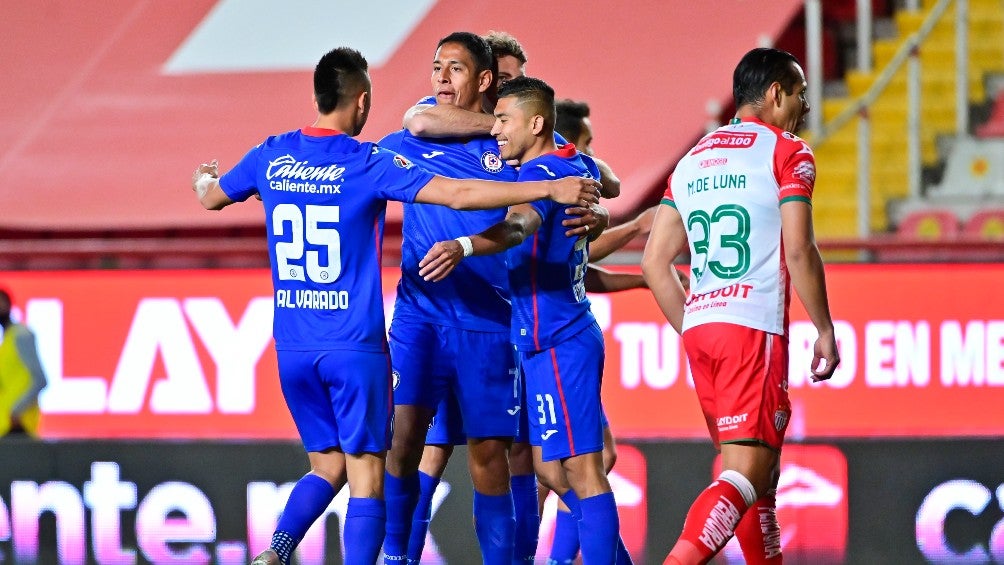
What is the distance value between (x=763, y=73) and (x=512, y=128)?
0.88 m

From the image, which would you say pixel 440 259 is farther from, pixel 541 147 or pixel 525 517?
pixel 525 517

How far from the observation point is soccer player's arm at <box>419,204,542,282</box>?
473cm

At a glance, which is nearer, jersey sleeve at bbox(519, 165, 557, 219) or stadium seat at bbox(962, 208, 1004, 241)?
jersey sleeve at bbox(519, 165, 557, 219)

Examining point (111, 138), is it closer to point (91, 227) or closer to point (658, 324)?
point (91, 227)

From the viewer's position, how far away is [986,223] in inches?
391

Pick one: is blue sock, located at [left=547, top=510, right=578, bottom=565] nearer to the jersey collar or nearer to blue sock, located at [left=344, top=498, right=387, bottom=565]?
blue sock, located at [left=344, top=498, right=387, bottom=565]

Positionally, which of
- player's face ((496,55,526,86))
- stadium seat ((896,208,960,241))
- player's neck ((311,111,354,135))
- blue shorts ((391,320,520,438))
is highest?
player's face ((496,55,526,86))

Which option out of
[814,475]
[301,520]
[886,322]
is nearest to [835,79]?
[886,322]

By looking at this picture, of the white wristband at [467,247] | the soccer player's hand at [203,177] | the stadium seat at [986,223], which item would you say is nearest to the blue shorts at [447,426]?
the white wristband at [467,247]

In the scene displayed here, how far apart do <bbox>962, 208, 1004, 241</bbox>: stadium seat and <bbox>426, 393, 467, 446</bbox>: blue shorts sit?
5.41m

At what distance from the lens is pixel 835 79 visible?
11.8 meters

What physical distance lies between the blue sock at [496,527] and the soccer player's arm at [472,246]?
1014mm

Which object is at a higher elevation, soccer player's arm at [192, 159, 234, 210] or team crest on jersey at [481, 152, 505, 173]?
team crest on jersey at [481, 152, 505, 173]

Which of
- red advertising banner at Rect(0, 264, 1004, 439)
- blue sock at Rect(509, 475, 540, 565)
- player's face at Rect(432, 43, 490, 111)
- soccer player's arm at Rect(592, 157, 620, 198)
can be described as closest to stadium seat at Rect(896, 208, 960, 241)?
red advertising banner at Rect(0, 264, 1004, 439)
